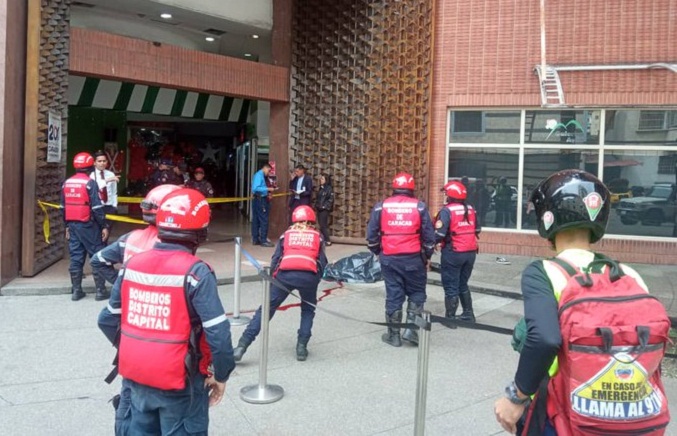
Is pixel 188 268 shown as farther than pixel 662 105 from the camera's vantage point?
No

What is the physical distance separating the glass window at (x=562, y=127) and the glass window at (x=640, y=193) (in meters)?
0.58

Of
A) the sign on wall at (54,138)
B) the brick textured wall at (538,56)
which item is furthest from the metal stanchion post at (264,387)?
the brick textured wall at (538,56)

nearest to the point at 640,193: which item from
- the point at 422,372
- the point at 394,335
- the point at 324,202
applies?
the point at 324,202

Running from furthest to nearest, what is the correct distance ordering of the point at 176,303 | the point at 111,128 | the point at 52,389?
1. the point at 111,128
2. the point at 52,389
3. the point at 176,303

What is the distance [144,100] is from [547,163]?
34.4 ft

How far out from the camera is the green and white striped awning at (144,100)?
48.5 feet

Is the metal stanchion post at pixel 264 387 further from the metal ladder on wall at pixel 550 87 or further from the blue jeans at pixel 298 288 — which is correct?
the metal ladder on wall at pixel 550 87

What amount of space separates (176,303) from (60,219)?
27.6ft

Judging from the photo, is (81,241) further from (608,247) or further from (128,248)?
(608,247)

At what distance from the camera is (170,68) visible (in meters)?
11.4

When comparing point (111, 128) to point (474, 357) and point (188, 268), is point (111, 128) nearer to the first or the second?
point (474, 357)

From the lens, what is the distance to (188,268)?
284cm

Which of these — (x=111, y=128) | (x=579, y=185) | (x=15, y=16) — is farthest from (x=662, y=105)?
(x=111, y=128)

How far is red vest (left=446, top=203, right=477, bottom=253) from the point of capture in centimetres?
727
